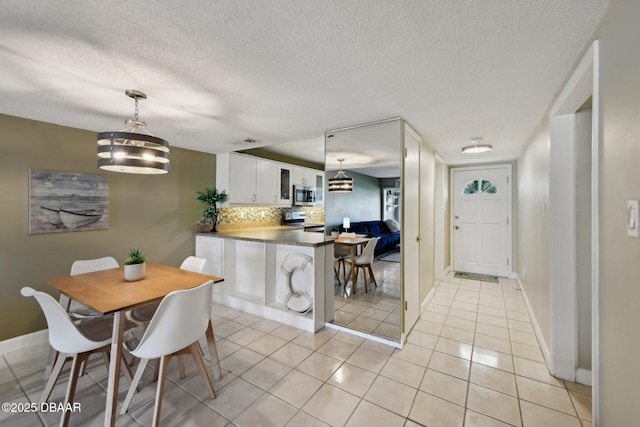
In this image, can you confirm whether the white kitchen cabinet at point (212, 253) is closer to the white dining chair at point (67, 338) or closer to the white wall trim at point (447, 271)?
the white dining chair at point (67, 338)

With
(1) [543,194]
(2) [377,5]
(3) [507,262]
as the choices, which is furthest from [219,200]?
(3) [507,262]

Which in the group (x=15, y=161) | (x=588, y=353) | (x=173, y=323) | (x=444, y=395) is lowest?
(x=444, y=395)

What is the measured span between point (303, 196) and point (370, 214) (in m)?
2.40

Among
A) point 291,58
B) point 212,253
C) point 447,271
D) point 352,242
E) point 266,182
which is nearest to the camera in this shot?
point 291,58

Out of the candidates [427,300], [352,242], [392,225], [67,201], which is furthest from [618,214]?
[67,201]

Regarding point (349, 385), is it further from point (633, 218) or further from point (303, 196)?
point (303, 196)

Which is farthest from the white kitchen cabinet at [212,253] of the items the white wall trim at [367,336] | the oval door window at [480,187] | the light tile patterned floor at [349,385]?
the oval door window at [480,187]

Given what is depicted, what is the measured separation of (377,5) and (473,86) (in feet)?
3.76

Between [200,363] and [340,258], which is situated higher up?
[340,258]

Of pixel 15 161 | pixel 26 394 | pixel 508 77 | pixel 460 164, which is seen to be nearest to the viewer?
pixel 508 77

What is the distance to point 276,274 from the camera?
3311mm

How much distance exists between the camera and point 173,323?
1.63m

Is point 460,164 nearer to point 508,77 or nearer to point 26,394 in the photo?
point 508,77

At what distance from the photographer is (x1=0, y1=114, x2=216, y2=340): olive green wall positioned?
98.5 inches
